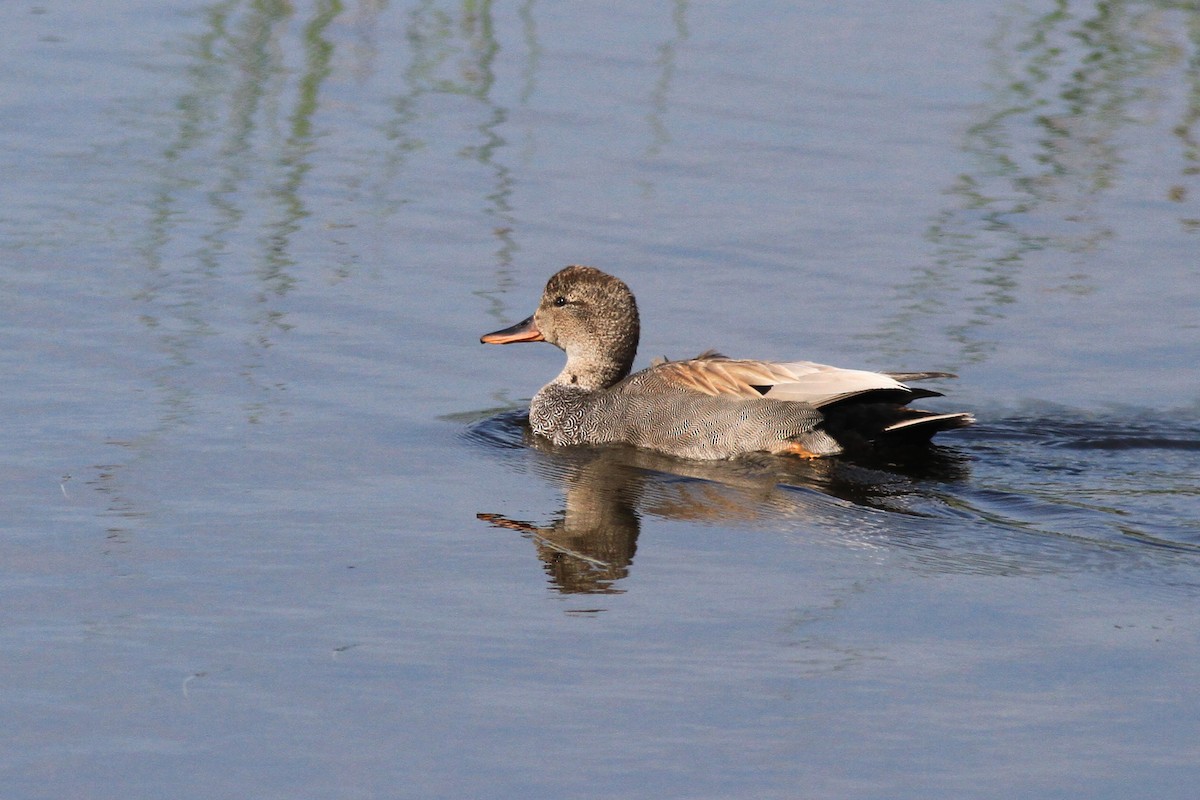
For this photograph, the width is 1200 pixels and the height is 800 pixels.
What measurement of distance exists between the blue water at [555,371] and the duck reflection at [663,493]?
39mm

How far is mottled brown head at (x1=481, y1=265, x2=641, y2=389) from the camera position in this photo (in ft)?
31.0

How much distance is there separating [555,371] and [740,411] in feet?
5.89

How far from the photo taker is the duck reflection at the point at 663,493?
691cm

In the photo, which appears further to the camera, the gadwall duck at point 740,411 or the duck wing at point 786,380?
the gadwall duck at point 740,411

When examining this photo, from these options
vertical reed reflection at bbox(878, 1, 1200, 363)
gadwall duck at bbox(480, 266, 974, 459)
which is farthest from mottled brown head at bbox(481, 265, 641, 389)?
vertical reed reflection at bbox(878, 1, 1200, 363)

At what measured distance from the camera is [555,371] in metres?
10.2

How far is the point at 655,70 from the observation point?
47.8ft

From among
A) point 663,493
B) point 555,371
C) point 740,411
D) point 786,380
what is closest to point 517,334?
point 555,371

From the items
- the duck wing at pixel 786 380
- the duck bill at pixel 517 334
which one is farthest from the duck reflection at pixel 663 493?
the duck bill at pixel 517 334

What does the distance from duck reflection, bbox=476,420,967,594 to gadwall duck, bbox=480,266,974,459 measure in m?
0.08

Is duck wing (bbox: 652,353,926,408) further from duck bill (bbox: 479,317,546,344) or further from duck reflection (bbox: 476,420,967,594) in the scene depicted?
duck bill (bbox: 479,317,546,344)

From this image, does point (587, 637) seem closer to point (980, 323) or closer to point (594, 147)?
point (980, 323)

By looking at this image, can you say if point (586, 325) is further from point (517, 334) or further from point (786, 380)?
point (786, 380)

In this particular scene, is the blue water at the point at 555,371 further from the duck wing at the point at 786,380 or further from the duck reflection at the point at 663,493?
the duck wing at the point at 786,380
